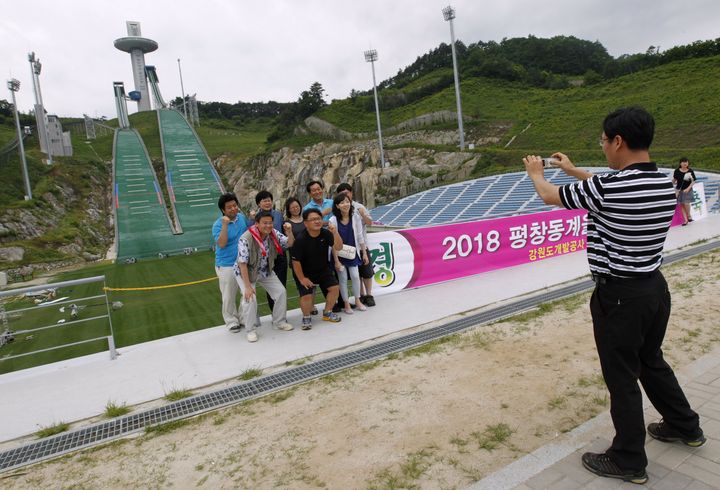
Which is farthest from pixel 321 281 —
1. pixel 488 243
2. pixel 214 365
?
pixel 488 243

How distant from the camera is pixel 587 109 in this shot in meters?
32.3

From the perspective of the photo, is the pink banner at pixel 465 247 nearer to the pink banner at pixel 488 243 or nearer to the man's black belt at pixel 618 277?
the pink banner at pixel 488 243

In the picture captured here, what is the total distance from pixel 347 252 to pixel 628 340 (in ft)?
12.0

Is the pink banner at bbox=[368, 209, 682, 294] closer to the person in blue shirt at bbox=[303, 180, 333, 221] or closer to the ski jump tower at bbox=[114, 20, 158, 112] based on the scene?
the person in blue shirt at bbox=[303, 180, 333, 221]

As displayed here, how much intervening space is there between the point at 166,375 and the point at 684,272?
706 centimetres

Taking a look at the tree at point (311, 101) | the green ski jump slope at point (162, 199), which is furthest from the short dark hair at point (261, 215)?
the tree at point (311, 101)

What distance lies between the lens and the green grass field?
5531 mm

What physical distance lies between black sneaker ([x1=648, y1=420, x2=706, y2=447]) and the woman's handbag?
3590mm

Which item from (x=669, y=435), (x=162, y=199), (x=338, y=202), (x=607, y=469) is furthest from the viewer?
(x=162, y=199)

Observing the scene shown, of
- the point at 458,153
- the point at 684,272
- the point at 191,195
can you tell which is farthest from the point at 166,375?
the point at 458,153

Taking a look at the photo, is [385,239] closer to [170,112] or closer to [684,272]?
[684,272]

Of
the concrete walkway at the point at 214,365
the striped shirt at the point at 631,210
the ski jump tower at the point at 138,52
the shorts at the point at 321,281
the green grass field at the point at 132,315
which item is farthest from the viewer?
the ski jump tower at the point at 138,52

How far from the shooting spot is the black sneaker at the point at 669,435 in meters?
2.27

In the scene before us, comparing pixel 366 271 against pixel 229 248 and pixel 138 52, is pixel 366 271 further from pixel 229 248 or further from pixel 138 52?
pixel 138 52
